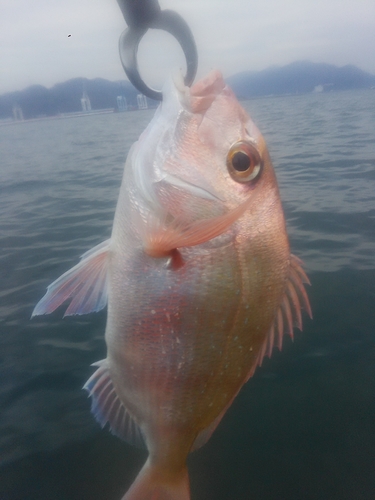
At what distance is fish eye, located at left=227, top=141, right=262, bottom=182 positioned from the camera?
4.51 feet

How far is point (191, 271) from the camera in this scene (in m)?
1.35

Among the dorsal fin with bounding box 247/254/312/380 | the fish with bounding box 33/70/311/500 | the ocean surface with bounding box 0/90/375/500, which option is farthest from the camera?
the ocean surface with bounding box 0/90/375/500

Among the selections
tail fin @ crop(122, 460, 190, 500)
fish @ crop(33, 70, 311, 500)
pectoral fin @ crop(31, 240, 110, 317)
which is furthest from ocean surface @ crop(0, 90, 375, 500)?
pectoral fin @ crop(31, 240, 110, 317)

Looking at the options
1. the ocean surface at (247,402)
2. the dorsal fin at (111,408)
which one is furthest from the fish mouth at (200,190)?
the ocean surface at (247,402)

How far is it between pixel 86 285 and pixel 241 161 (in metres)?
0.81

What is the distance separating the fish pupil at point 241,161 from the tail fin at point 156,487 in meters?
1.29

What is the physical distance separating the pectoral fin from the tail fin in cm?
73

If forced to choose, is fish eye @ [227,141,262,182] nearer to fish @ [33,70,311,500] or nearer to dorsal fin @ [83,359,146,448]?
fish @ [33,70,311,500]

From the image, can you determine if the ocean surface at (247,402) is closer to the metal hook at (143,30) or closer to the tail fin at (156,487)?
the tail fin at (156,487)

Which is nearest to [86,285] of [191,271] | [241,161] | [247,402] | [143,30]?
[191,271]

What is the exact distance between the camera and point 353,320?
423 centimetres

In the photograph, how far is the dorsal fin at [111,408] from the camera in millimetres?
1559

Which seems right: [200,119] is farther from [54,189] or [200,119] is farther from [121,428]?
[54,189]

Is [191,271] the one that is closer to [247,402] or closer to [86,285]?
[86,285]
